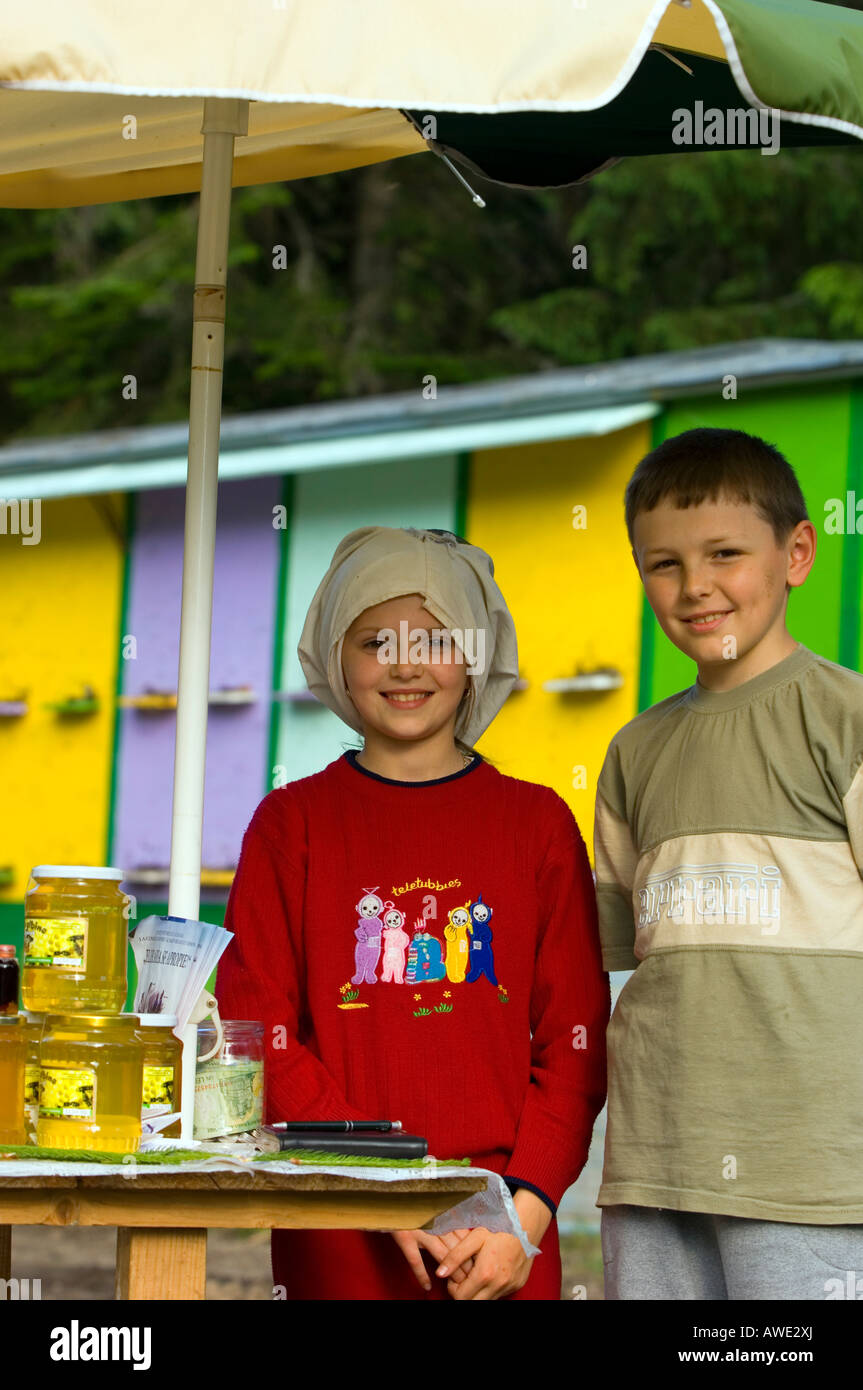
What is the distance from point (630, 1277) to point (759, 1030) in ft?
1.48

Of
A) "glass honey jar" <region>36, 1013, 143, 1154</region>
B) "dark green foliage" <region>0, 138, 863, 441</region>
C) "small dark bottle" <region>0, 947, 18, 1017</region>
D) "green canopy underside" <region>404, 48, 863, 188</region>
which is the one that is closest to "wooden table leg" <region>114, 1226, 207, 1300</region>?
"glass honey jar" <region>36, 1013, 143, 1154</region>

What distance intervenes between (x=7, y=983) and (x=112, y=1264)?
4862 millimetres

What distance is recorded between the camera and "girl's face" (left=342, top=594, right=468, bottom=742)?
2.92 meters

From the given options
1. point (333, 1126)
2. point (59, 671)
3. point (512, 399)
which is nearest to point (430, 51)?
point (333, 1126)

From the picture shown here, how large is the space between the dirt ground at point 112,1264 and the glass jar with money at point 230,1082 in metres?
3.42

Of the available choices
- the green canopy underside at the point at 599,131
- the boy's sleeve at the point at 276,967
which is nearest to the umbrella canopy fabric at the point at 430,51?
the green canopy underside at the point at 599,131

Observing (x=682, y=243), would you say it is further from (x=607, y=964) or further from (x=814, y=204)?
(x=607, y=964)

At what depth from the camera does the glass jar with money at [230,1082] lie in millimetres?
2475

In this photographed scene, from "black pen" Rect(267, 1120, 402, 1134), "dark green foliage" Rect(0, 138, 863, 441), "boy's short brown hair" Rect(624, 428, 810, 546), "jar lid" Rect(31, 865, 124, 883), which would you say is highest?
"dark green foliage" Rect(0, 138, 863, 441)

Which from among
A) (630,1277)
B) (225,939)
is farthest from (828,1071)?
(225,939)

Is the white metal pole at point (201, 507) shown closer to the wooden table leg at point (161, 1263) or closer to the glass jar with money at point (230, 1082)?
the glass jar with money at point (230, 1082)

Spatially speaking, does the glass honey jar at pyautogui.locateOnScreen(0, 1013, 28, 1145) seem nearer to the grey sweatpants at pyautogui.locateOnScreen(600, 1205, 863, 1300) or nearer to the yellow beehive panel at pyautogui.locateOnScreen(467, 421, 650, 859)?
the grey sweatpants at pyautogui.locateOnScreen(600, 1205, 863, 1300)

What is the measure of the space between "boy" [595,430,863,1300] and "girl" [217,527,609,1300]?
14 centimetres

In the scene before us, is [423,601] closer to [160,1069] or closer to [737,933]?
[737,933]
